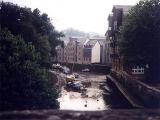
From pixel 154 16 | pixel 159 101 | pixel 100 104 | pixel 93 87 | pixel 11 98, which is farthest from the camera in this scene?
pixel 93 87

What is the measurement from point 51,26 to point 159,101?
28164 mm

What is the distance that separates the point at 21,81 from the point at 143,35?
15889 millimetres

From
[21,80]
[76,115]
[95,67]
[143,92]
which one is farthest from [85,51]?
[76,115]

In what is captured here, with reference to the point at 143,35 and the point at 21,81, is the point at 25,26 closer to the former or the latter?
the point at 143,35

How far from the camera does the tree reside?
32.2 m

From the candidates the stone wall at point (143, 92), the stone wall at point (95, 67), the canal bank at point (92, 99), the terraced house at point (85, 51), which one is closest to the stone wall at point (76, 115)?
the stone wall at point (143, 92)

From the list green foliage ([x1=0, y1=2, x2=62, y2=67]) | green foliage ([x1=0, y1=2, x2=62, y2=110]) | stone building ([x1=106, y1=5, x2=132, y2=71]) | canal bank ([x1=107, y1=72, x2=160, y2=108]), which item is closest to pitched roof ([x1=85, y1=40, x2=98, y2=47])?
stone building ([x1=106, y1=5, x2=132, y2=71])

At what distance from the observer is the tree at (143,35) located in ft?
106

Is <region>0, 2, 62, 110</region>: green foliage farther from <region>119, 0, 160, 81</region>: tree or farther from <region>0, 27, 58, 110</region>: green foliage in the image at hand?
<region>119, 0, 160, 81</region>: tree

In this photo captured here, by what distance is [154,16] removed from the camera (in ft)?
105

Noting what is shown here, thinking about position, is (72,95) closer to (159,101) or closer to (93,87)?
(93,87)

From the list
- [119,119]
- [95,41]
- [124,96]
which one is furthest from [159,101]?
[95,41]

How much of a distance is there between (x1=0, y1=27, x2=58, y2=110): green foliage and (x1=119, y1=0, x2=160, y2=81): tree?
13010 millimetres

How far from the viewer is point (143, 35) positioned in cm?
3272
